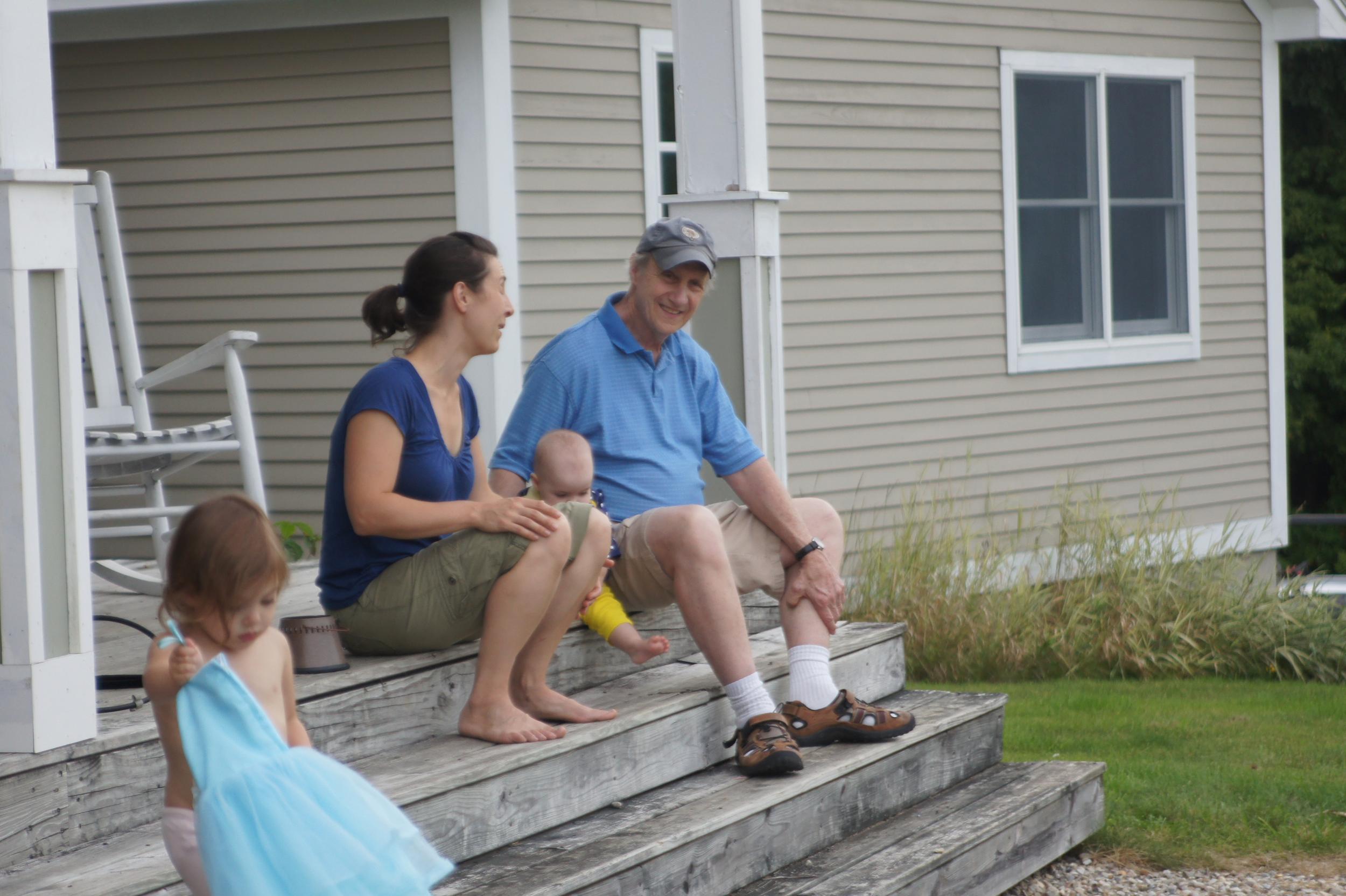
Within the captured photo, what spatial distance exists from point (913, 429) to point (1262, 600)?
1.82m

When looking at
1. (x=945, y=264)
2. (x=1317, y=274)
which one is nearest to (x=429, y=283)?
(x=945, y=264)

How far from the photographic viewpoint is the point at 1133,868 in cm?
394

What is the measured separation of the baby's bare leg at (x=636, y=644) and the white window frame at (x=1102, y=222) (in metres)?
5.10

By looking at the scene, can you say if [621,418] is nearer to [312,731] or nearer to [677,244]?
Result: [677,244]

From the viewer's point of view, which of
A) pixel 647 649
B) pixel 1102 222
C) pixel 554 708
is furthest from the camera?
pixel 1102 222

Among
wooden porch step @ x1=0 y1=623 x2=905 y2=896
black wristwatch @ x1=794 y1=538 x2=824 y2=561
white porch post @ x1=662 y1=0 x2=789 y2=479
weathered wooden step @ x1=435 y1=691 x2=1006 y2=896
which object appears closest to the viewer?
wooden porch step @ x1=0 y1=623 x2=905 y2=896

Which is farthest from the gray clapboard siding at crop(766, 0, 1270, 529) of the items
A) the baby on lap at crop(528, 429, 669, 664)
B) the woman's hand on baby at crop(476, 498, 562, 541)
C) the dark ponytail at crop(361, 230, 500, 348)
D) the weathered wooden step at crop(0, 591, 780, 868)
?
the woman's hand on baby at crop(476, 498, 562, 541)

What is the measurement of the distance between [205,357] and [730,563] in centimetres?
180

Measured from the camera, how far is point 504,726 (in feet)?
9.59

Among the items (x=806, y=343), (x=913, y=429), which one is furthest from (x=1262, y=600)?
(x=806, y=343)

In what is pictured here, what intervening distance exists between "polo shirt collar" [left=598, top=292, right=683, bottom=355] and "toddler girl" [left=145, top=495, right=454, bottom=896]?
1.61 meters

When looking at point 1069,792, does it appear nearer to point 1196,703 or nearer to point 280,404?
point 1196,703

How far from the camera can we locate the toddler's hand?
1.95 metres

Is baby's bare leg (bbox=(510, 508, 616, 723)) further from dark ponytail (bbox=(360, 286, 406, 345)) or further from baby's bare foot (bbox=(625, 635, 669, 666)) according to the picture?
dark ponytail (bbox=(360, 286, 406, 345))
